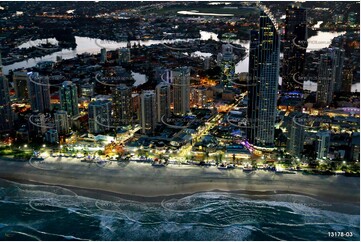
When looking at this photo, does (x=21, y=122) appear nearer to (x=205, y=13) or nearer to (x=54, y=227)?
(x=54, y=227)

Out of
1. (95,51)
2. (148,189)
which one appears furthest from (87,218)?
(95,51)

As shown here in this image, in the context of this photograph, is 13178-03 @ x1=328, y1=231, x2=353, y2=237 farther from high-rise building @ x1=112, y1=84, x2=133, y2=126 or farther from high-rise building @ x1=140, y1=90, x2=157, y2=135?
high-rise building @ x1=112, y1=84, x2=133, y2=126

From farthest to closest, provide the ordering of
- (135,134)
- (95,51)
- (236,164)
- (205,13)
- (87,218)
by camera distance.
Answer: (95,51)
(205,13)
(135,134)
(236,164)
(87,218)

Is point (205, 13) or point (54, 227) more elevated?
point (205, 13)

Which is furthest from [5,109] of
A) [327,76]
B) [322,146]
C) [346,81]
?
[346,81]

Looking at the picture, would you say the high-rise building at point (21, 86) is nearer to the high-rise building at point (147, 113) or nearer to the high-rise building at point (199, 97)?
the high-rise building at point (147, 113)

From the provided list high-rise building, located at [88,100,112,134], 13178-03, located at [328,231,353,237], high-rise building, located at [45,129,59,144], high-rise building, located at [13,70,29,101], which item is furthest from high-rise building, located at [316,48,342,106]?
high-rise building, located at [13,70,29,101]
